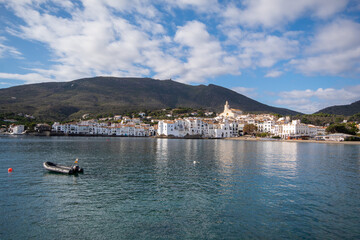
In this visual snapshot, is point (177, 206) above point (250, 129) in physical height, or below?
below

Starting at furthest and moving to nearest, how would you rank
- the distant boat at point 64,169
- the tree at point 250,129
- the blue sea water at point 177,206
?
the tree at point 250,129, the distant boat at point 64,169, the blue sea water at point 177,206

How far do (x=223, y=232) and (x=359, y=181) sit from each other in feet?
46.8

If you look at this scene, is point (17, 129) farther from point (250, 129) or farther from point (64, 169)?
point (250, 129)

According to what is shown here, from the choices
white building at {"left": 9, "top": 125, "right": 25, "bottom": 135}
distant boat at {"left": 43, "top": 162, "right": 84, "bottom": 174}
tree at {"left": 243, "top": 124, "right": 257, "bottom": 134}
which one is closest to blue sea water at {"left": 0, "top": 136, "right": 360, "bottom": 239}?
distant boat at {"left": 43, "top": 162, "right": 84, "bottom": 174}

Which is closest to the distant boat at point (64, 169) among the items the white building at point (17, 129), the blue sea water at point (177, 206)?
the blue sea water at point (177, 206)

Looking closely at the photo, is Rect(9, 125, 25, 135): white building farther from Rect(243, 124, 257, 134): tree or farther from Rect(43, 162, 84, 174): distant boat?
Rect(243, 124, 257, 134): tree

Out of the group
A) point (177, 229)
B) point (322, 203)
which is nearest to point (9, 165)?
point (177, 229)

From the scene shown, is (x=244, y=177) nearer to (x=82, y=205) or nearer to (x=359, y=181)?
(x=359, y=181)

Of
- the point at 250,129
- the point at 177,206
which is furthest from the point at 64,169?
the point at 250,129

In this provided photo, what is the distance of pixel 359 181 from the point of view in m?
17.0

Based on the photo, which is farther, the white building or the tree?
the tree

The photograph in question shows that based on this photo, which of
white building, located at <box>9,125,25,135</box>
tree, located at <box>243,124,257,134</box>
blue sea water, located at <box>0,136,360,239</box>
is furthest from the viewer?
tree, located at <box>243,124,257,134</box>

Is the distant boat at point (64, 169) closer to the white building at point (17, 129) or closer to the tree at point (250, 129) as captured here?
the tree at point (250, 129)

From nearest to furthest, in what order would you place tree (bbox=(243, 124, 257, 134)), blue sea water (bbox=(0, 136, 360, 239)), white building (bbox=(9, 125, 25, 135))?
blue sea water (bbox=(0, 136, 360, 239)) → white building (bbox=(9, 125, 25, 135)) → tree (bbox=(243, 124, 257, 134))
